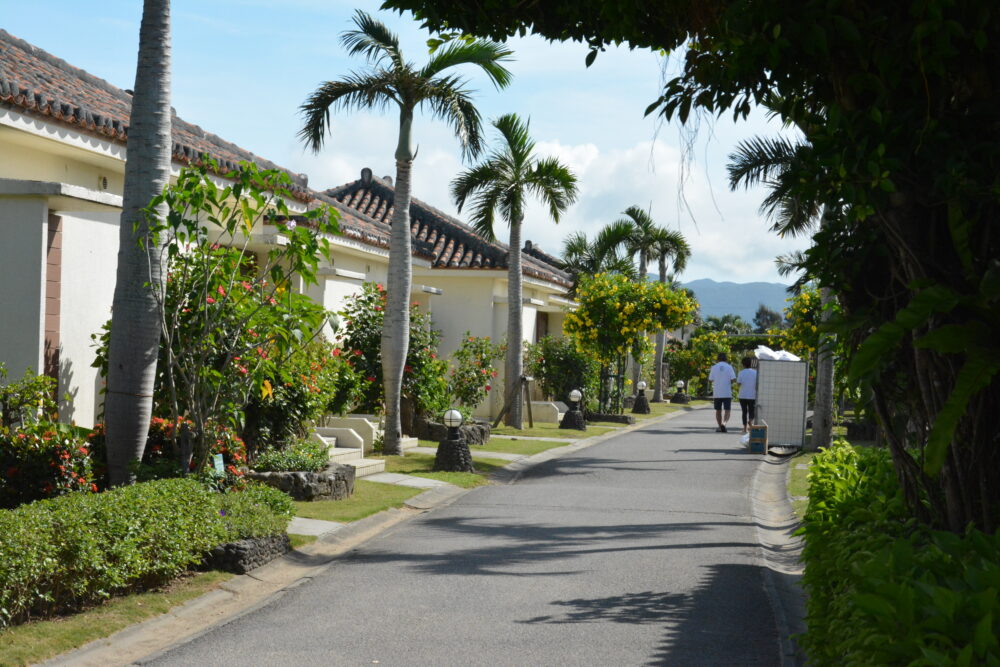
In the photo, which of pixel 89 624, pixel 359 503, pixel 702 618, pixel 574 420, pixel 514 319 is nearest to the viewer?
pixel 89 624

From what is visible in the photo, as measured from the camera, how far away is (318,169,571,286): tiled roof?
77.4 ft

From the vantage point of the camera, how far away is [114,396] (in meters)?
8.73

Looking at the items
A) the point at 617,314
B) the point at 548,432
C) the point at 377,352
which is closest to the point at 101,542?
the point at 377,352

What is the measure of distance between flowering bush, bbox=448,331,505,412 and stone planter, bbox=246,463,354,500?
31.5 ft

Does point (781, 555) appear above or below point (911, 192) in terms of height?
below

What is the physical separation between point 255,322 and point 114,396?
1472 mm

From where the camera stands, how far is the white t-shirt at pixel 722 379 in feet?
81.7

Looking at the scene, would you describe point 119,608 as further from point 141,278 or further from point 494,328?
point 494,328

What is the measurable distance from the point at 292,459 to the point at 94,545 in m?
5.33

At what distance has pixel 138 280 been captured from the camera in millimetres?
8711

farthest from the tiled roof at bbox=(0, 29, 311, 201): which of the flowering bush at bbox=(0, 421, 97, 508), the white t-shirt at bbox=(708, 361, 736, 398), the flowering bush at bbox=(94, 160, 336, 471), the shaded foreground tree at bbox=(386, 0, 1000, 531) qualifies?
the white t-shirt at bbox=(708, 361, 736, 398)

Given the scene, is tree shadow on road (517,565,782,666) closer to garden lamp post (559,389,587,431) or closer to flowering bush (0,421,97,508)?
flowering bush (0,421,97,508)

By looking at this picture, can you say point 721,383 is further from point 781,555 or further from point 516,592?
point 516,592

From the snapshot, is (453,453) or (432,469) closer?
(453,453)
